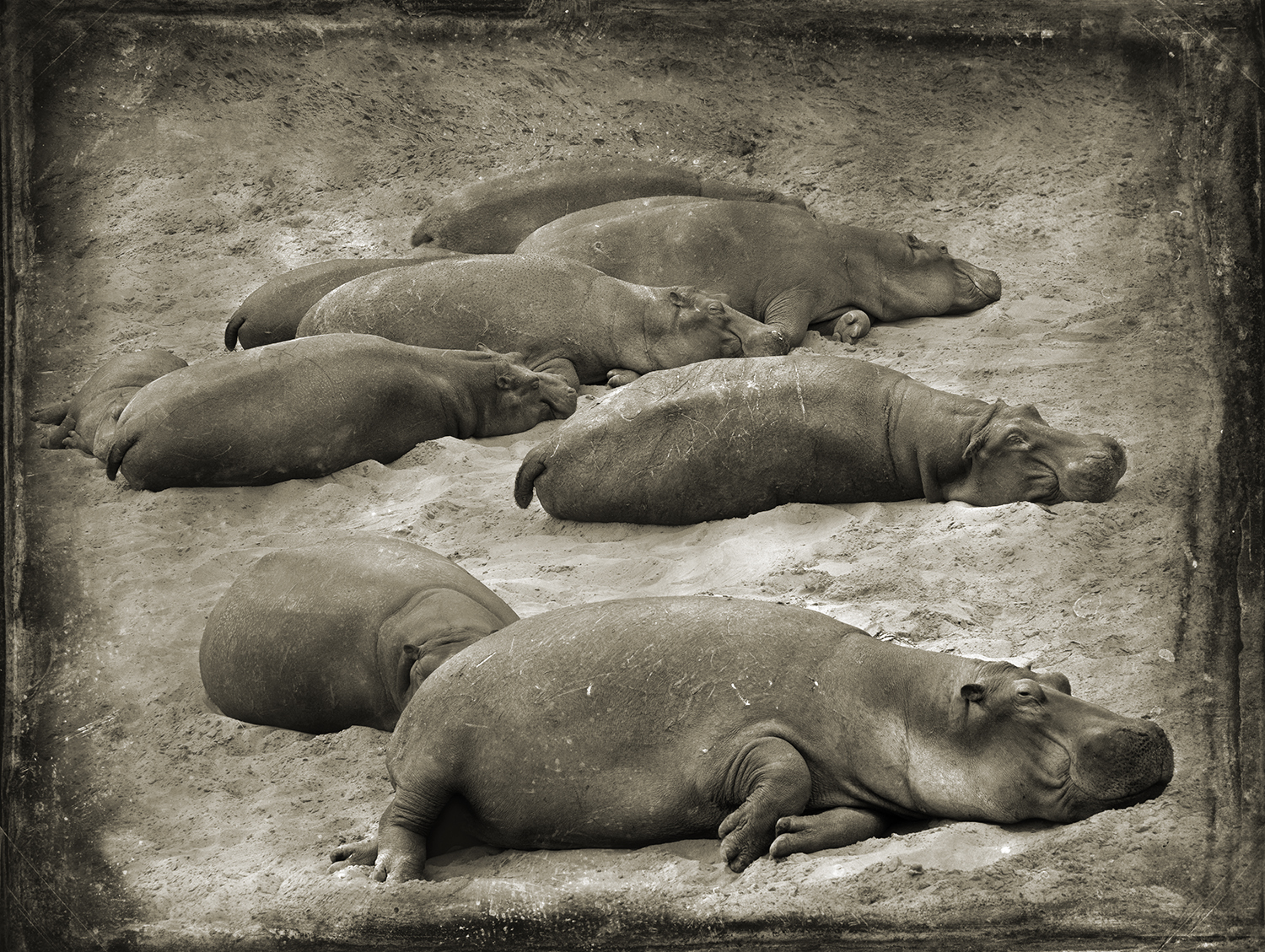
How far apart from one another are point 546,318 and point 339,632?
2874mm

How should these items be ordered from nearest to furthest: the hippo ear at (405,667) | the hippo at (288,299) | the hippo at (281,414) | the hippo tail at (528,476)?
the hippo ear at (405,667), the hippo tail at (528,476), the hippo at (281,414), the hippo at (288,299)

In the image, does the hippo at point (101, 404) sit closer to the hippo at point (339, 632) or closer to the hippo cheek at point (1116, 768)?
the hippo at point (339, 632)

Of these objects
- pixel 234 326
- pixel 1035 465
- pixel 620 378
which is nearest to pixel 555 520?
pixel 620 378

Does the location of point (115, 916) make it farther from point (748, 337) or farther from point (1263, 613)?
point (748, 337)

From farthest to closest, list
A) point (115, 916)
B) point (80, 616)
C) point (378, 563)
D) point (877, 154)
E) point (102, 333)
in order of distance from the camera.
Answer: point (877, 154) < point (102, 333) < point (80, 616) < point (378, 563) < point (115, 916)

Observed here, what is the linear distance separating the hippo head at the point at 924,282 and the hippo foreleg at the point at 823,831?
174 inches

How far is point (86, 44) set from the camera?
10.4m

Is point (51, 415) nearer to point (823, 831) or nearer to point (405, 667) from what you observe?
point (405, 667)

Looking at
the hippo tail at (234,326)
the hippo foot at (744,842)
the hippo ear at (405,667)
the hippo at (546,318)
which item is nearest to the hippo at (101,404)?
the hippo tail at (234,326)

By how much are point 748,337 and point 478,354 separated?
1353 millimetres

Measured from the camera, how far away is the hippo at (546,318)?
7.37 metres

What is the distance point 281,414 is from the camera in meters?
6.58

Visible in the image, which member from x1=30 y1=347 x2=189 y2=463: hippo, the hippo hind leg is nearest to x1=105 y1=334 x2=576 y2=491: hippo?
x1=30 y1=347 x2=189 y2=463: hippo

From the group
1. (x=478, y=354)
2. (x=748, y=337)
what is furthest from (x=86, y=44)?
(x=748, y=337)
